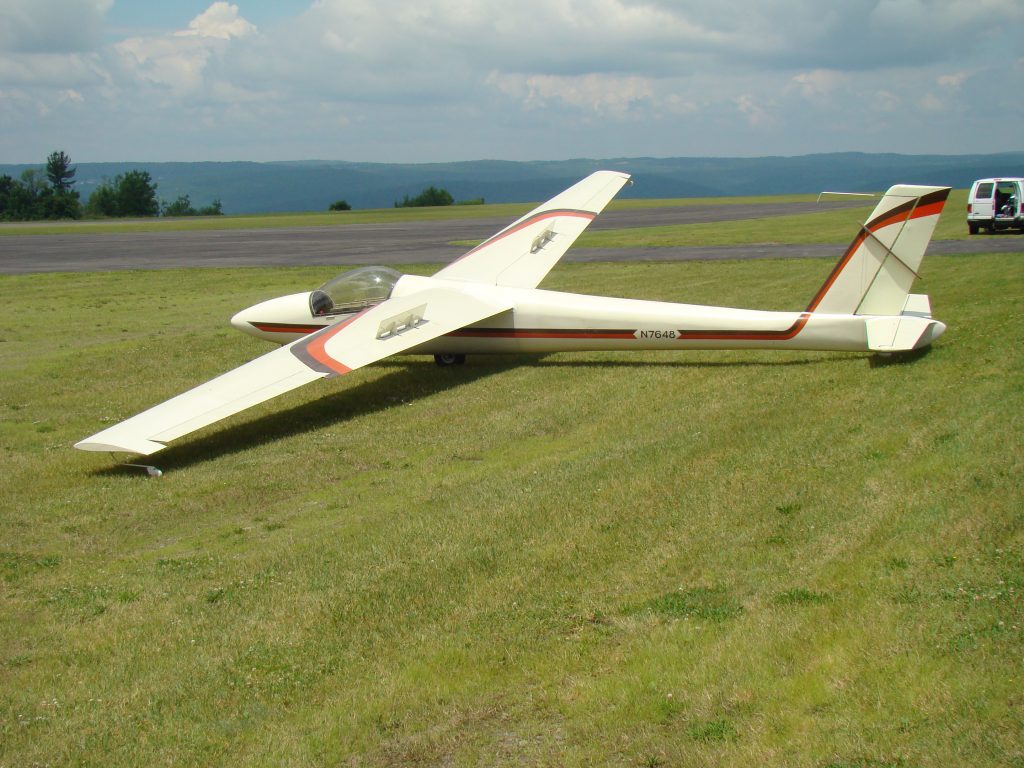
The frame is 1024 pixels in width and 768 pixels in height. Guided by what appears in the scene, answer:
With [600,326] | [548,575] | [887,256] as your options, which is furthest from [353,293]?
[548,575]

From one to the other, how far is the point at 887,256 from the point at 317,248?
38.7 meters

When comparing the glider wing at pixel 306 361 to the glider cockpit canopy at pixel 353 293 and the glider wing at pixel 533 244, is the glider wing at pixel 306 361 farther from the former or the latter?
the glider wing at pixel 533 244

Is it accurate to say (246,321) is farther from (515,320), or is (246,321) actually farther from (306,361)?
(515,320)

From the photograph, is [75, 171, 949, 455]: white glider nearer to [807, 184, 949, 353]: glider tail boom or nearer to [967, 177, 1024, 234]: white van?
[807, 184, 949, 353]: glider tail boom

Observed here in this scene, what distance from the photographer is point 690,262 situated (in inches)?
1249

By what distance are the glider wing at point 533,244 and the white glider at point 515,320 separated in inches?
2.2

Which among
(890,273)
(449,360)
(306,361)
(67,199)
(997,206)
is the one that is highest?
(67,199)

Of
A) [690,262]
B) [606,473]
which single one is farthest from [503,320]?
[690,262]

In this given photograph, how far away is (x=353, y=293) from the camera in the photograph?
1716 cm

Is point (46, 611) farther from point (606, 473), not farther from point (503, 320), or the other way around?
point (503, 320)

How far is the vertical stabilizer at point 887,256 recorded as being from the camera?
1309 cm

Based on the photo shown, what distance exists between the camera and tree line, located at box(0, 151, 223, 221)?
117 metres

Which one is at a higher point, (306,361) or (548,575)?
(306,361)

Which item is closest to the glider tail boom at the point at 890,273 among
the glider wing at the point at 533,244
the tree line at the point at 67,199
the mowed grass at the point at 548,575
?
the mowed grass at the point at 548,575
